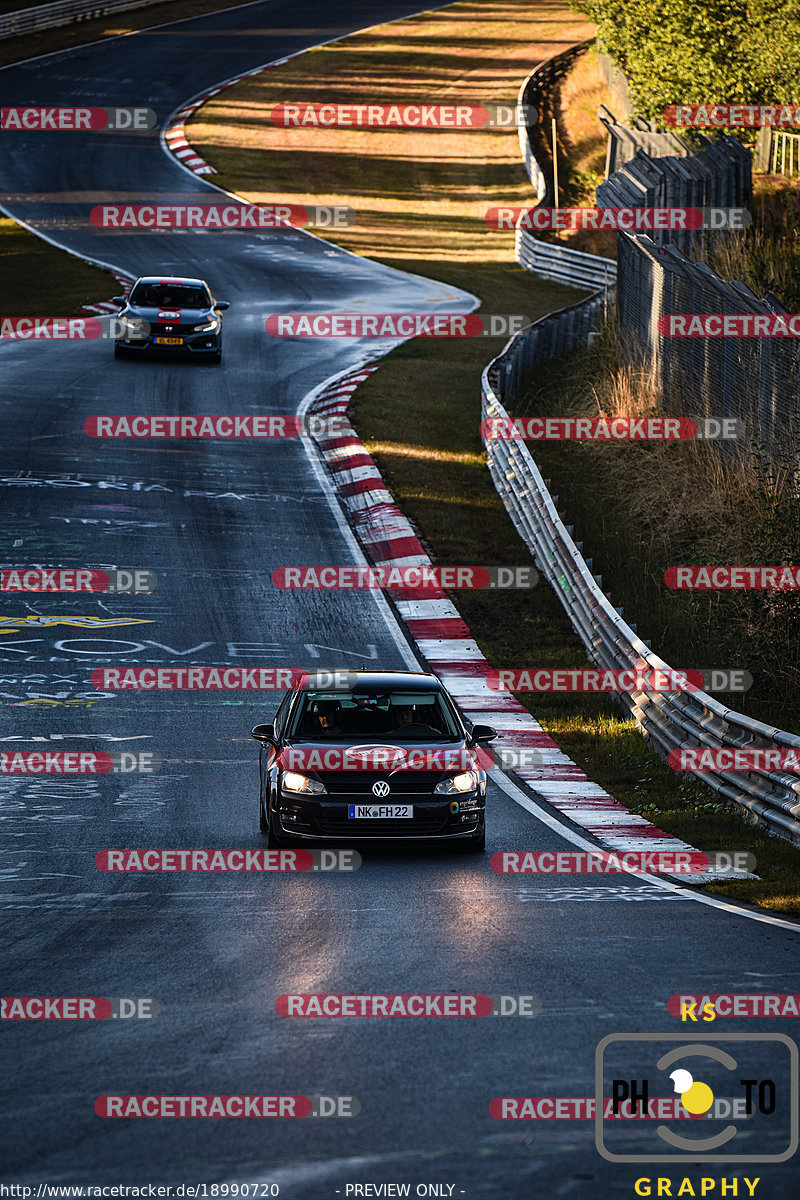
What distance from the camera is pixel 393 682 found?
12703 millimetres

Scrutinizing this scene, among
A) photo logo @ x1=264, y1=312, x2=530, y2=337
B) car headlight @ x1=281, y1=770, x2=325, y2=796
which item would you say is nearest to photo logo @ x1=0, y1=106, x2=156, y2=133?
photo logo @ x1=264, y1=312, x2=530, y2=337

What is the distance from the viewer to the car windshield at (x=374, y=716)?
1220 cm

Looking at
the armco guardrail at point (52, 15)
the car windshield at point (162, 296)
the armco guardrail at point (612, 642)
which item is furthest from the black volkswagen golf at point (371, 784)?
the armco guardrail at point (52, 15)

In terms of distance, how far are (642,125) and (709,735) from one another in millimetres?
38532

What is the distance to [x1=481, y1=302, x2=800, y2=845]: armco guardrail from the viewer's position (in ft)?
39.9

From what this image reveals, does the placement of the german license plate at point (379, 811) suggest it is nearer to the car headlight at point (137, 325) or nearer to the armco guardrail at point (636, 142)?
the car headlight at point (137, 325)

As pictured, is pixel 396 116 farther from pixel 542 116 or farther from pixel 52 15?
pixel 52 15

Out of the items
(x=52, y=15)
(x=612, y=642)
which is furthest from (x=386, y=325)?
(x=52, y=15)

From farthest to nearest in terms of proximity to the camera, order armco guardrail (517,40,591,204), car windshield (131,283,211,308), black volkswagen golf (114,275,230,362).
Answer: armco guardrail (517,40,591,204) < car windshield (131,283,211,308) < black volkswagen golf (114,275,230,362)

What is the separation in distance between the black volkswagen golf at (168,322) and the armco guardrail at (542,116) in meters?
22.2

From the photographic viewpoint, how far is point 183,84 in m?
69.6

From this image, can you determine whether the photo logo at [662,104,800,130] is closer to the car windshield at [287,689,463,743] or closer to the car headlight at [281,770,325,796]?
the car windshield at [287,689,463,743]

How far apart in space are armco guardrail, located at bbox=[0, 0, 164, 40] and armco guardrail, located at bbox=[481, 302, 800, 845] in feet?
176

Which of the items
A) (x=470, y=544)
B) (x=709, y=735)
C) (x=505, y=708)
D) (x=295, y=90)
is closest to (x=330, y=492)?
(x=470, y=544)
